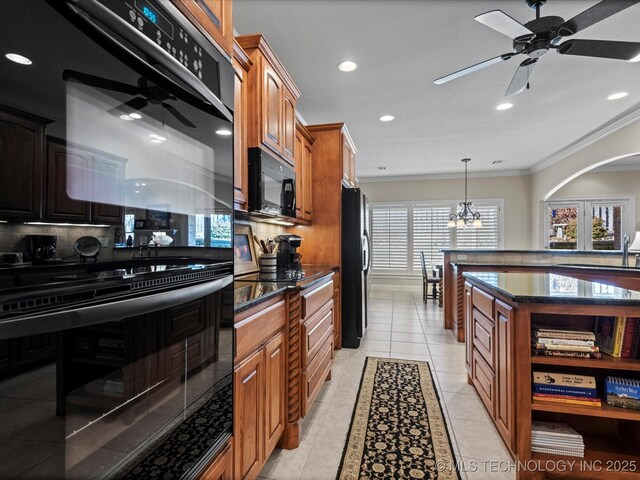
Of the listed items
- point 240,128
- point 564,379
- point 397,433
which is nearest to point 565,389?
point 564,379

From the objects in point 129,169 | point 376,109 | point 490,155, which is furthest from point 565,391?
point 490,155

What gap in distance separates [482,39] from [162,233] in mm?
2840

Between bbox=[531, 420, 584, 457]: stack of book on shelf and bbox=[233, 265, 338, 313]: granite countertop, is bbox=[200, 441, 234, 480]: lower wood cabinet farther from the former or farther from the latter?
bbox=[531, 420, 584, 457]: stack of book on shelf

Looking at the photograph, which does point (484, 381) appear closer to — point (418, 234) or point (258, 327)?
point (258, 327)

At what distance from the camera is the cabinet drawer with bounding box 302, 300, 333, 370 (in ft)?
6.44

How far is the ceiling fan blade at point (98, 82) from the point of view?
519 millimetres

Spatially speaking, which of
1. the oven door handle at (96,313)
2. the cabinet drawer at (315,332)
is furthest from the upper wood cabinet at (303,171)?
the oven door handle at (96,313)

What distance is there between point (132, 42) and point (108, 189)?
29 cm

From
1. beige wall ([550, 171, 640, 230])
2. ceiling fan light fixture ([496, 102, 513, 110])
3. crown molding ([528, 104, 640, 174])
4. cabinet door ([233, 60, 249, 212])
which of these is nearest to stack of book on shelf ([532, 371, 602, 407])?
cabinet door ([233, 60, 249, 212])

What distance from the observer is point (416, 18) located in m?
2.24

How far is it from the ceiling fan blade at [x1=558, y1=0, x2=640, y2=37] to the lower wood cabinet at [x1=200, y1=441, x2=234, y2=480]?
8.79ft

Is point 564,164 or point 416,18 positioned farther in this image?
point 564,164

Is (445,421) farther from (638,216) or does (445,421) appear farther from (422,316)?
(638,216)

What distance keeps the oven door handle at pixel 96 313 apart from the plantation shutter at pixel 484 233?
7.62 meters
